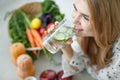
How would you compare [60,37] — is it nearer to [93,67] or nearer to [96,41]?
[96,41]

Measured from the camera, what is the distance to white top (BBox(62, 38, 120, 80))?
0.99 m

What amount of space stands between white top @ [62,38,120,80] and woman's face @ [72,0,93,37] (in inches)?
5.8

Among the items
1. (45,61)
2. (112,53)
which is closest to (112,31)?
(112,53)

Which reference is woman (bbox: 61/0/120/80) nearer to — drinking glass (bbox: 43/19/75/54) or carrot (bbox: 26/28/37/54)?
drinking glass (bbox: 43/19/75/54)

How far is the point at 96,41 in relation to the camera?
3.02 ft

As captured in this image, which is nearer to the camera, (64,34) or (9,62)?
(64,34)

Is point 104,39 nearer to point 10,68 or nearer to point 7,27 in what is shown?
point 10,68

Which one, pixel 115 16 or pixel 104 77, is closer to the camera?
pixel 115 16

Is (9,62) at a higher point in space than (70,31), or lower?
lower

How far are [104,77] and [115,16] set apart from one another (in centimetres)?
33

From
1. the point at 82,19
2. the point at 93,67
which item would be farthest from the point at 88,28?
the point at 93,67

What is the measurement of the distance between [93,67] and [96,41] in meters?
0.24

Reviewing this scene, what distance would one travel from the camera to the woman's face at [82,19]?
85cm

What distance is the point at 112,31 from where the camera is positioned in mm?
889
